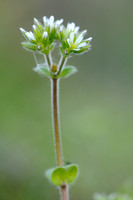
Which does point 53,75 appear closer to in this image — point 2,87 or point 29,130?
point 29,130

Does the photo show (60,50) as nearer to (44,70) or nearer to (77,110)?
(44,70)

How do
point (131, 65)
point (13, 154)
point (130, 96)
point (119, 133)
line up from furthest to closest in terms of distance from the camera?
point (131, 65)
point (130, 96)
point (119, 133)
point (13, 154)

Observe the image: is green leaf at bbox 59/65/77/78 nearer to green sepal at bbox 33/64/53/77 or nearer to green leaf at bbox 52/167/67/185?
green sepal at bbox 33/64/53/77

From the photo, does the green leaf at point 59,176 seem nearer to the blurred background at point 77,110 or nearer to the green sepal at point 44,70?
the blurred background at point 77,110

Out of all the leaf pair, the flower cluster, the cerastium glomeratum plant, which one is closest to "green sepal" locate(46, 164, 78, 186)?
the cerastium glomeratum plant

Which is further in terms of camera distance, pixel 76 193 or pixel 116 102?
pixel 116 102

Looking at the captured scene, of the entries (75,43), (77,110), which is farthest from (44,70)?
(77,110)

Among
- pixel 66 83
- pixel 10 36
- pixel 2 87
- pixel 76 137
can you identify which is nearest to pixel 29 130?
pixel 76 137

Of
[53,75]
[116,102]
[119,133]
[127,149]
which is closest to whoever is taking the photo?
[53,75]
